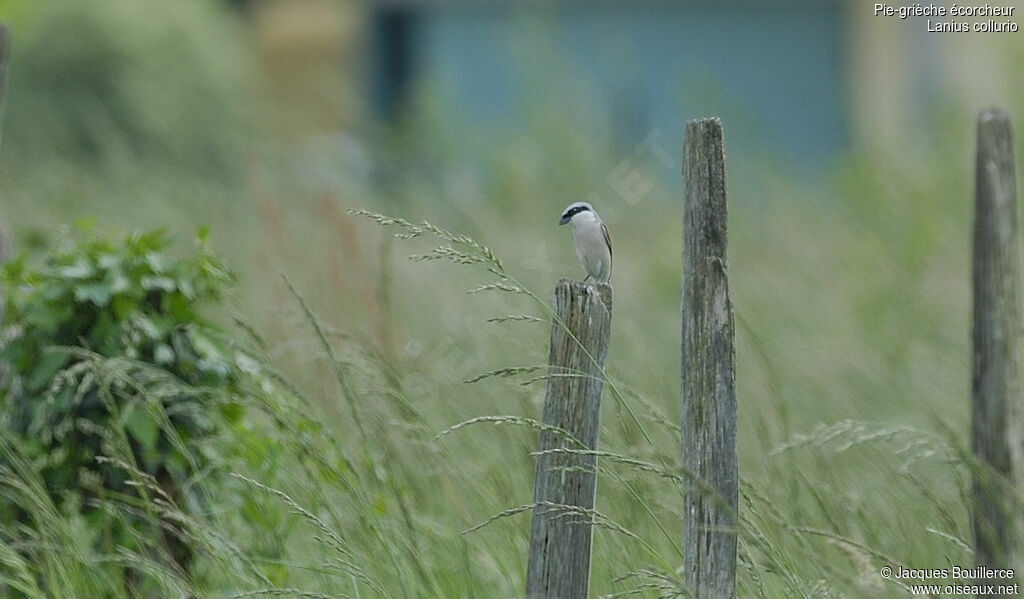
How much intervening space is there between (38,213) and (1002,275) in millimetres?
6069

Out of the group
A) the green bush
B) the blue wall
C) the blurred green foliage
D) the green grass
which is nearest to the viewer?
the green grass

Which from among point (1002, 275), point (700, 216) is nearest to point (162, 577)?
point (700, 216)

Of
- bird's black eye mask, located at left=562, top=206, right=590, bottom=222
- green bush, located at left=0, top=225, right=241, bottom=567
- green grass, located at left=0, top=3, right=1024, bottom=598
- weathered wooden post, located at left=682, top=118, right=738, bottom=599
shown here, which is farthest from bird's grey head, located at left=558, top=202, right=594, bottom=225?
green bush, located at left=0, top=225, right=241, bottom=567

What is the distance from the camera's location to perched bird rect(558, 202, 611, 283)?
9.45ft

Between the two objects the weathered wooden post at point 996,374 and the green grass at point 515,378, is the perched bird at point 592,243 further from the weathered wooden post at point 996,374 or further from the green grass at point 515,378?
the weathered wooden post at point 996,374

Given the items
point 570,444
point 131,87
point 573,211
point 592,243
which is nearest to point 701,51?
point 131,87

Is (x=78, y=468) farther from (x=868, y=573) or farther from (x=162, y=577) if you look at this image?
(x=868, y=573)

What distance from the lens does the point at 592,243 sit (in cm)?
288

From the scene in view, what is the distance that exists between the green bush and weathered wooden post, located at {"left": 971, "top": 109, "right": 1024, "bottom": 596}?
1.70 metres

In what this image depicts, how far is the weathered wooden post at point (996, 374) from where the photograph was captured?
2508 mm

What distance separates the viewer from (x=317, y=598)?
2.60 meters

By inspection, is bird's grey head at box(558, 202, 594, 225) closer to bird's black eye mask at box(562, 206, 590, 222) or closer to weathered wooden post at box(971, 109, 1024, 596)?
bird's black eye mask at box(562, 206, 590, 222)

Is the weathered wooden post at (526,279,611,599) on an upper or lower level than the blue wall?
lower

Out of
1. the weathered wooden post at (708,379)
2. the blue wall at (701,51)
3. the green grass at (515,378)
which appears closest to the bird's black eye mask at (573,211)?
the green grass at (515,378)
